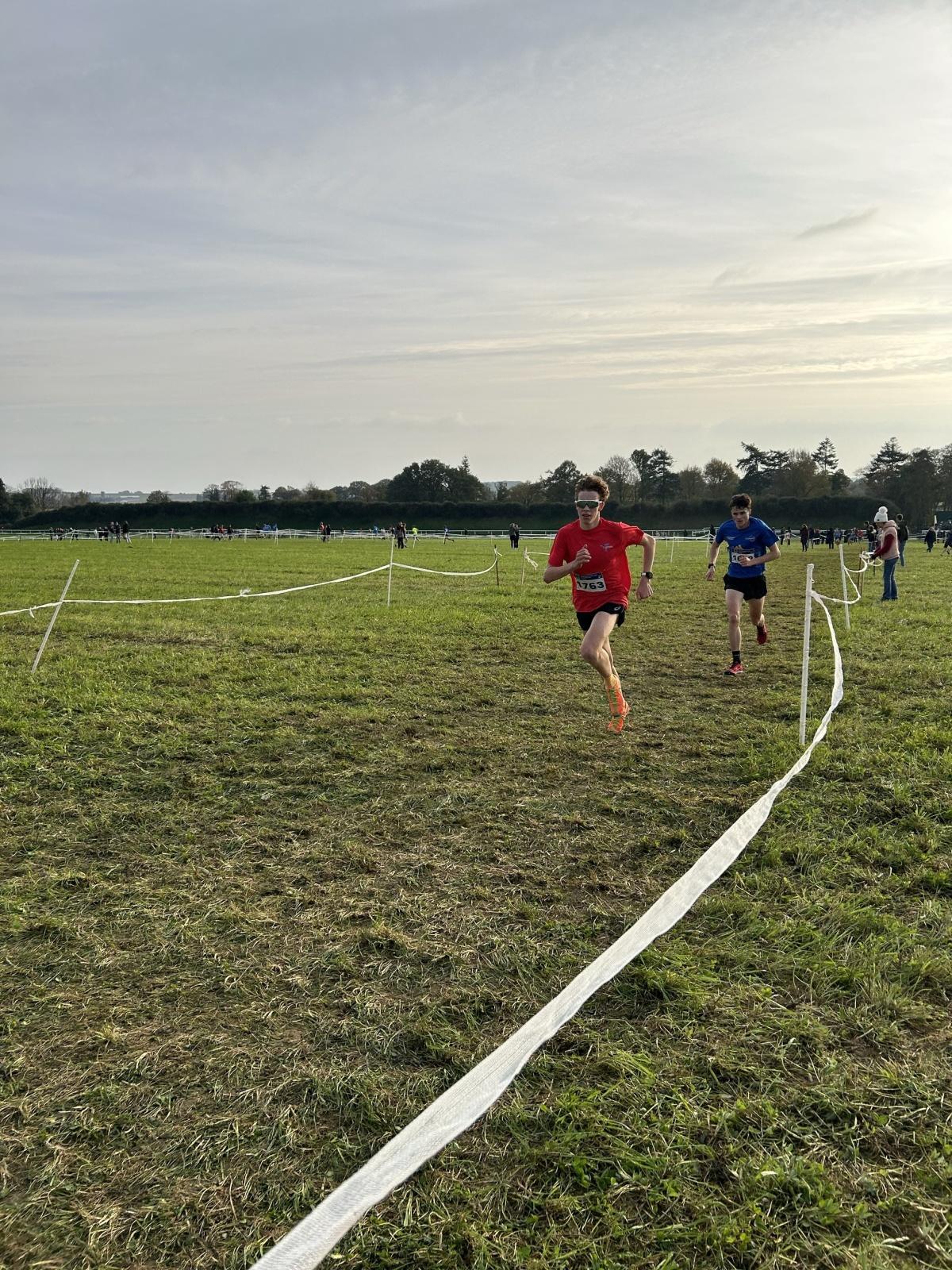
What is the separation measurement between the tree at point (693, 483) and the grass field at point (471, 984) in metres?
100

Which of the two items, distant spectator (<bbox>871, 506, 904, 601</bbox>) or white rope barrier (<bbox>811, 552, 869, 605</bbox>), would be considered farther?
distant spectator (<bbox>871, 506, 904, 601</bbox>)

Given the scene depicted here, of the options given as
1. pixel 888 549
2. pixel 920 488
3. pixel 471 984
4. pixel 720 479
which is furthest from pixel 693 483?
pixel 471 984

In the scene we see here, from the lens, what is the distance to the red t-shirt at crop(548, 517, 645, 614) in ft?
23.9

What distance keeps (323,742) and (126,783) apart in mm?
1666

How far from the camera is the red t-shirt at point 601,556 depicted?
23.9 feet

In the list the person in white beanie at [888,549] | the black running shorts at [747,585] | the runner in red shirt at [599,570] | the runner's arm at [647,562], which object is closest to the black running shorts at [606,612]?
the runner in red shirt at [599,570]

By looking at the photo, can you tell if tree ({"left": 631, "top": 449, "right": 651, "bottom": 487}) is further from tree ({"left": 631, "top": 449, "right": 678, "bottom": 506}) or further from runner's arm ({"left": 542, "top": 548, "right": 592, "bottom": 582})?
runner's arm ({"left": 542, "top": 548, "right": 592, "bottom": 582})

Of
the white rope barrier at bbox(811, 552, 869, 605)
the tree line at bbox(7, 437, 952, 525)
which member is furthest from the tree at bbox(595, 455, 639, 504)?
the white rope barrier at bbox(811, 552, 869, 605)

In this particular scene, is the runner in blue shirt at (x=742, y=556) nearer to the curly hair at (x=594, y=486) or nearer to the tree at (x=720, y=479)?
the curly hair at (x=594, y=486)

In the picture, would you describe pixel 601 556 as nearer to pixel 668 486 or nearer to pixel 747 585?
pixel 747 585

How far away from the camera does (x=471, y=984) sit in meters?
3.24

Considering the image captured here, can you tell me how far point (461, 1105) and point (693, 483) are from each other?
353ft

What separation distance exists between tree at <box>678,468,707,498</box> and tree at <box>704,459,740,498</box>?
0.65 m

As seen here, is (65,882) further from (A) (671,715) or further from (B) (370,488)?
(B) (370,488)
